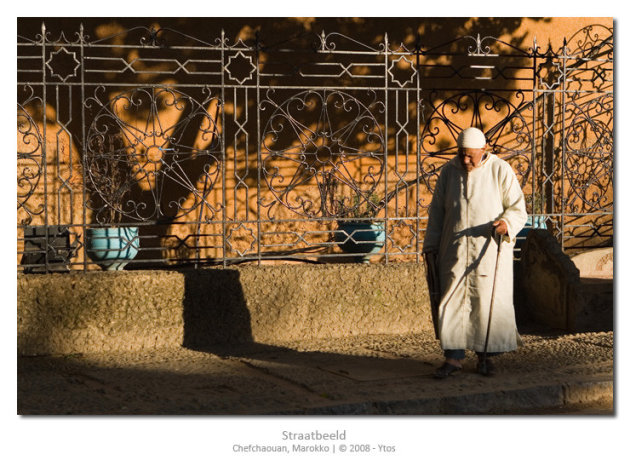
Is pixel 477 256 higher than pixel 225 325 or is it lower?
higher

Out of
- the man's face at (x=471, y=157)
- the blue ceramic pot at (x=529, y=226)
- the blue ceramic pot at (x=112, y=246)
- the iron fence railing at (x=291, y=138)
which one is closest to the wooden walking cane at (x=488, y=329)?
the man's face at (x=471, y=157)

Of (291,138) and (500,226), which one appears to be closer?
(500,226)

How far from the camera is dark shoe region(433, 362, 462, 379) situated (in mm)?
6770

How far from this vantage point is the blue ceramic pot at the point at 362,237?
29.5ft

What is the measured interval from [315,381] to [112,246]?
265 centimetres

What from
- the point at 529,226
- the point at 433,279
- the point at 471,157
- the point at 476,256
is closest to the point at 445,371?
the point at 433,279

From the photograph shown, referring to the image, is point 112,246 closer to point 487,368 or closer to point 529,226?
point 487,368

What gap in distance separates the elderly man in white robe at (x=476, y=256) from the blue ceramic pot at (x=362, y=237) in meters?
2.07

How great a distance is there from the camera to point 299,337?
8375 mm

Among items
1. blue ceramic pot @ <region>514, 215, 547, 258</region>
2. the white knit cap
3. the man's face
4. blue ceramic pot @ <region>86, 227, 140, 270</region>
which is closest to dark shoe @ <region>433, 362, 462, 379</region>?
the man's face

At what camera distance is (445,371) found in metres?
6.81

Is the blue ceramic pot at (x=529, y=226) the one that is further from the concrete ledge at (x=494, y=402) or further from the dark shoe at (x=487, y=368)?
the concrete ledge at (x=494, y=402)

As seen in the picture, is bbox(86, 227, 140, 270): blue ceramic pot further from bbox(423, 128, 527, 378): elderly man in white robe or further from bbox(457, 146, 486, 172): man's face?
bbox(457, 146, 486, 172): man's face

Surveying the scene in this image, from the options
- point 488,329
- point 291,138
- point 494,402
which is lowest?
point 494,402
